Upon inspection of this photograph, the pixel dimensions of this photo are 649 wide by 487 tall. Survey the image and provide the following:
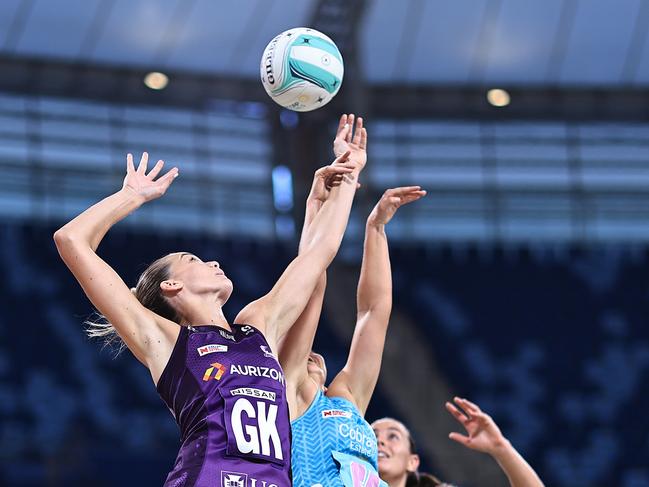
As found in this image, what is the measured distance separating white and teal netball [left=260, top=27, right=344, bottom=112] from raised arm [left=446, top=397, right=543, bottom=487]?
1.85 meters

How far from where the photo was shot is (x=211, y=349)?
13.8 ft

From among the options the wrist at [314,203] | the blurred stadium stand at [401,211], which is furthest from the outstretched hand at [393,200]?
the blurred stadium stand at [401,211]

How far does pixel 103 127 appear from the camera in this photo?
23.1 metres

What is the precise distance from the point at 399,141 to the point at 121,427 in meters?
9.28

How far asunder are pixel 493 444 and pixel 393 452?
0.56 metres

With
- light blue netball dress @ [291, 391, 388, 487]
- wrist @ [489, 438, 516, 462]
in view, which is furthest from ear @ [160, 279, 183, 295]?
wrist @ [489, 438, 516, 462]

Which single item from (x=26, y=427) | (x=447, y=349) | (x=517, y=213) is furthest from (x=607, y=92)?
(x=26, y=427)

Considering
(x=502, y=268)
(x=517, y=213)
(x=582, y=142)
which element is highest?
(x=582, y=142)

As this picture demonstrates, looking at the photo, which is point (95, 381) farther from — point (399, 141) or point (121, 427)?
point (399, 141)

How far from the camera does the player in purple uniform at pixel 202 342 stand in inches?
158

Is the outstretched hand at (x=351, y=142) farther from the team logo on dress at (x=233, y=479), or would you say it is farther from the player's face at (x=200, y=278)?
the team logo on dress at (x=233, y=479)

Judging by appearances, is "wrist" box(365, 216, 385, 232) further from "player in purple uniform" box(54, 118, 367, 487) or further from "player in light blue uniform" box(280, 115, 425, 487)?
"player in purple uniform" box(54, 118, 367, 487)

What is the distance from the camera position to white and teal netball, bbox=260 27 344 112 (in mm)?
5316

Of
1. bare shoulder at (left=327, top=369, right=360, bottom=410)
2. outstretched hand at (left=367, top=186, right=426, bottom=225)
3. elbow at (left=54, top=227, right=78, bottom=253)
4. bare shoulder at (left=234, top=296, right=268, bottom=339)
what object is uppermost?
outstretched hand at (left=367, top=186, right=426, bottom=225)
